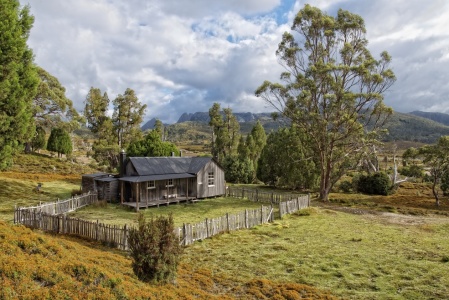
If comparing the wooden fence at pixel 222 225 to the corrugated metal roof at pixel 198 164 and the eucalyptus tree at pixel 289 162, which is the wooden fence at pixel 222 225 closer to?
the corrugated metal roof at pixel 198 164

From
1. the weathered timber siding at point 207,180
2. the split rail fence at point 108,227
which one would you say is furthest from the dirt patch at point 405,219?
the weathered timber siding at point 207,180

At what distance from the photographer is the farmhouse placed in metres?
29.8

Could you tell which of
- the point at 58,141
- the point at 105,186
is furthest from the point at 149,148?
the point at 58,141

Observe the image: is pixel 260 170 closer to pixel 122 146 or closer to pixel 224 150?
pixel 224 150

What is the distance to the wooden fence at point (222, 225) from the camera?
58.8ft

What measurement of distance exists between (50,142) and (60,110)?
12.3 m

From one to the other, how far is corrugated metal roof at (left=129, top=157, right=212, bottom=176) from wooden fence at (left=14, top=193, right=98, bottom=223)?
5.01m

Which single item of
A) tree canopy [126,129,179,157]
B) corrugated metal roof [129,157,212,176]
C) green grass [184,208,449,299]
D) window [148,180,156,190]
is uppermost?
tree canopy [126,129,179,157]

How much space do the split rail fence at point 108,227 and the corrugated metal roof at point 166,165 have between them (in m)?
11.5

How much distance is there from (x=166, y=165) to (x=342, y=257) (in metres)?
21.8

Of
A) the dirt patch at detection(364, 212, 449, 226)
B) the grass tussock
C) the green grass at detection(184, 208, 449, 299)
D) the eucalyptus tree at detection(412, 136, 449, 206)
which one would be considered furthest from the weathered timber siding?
the eucalyptus tree at detection(412, 136, 449, 206)

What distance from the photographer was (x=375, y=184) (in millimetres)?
43312

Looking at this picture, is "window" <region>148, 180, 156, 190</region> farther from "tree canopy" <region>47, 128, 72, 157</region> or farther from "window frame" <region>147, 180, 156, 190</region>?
"tree canopy" <region>47, 128, 72, 157</region>

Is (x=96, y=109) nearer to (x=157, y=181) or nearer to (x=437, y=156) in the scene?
(x=157, y=181)
